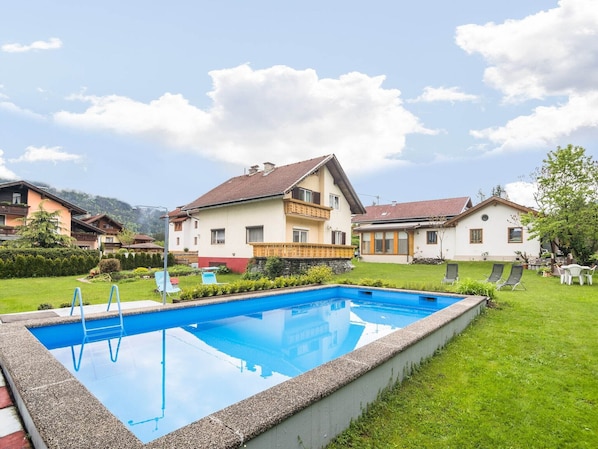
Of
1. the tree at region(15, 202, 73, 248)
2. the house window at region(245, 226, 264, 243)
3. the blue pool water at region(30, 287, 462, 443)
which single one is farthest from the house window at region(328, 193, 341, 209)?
the tree at region(15, 202, 73, 248)

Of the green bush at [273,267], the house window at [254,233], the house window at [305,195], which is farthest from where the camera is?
the house window at [305,195]

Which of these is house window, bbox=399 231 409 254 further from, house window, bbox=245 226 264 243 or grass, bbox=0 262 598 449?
grass, bbox=0 262 598 449

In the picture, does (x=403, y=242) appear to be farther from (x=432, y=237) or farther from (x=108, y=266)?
(x=108, y=266)

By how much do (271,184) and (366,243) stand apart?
1508 cm

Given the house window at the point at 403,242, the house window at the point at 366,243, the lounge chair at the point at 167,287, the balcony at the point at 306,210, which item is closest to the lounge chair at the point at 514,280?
the balcony at the point at 306,210

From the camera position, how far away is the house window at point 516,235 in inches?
997

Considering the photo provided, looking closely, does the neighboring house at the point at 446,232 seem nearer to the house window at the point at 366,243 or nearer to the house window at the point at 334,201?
the house window at the point at 366,243

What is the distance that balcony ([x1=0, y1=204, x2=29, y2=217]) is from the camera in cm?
3066

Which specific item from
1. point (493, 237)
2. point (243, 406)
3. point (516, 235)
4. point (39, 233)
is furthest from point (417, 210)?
point (243, 406)

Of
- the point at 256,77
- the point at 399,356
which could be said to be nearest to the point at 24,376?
the point at 399,356

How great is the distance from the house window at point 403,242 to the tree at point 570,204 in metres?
11.4

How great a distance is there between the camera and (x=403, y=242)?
102 ft

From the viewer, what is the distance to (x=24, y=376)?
3.63m

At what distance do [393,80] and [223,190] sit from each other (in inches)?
548
